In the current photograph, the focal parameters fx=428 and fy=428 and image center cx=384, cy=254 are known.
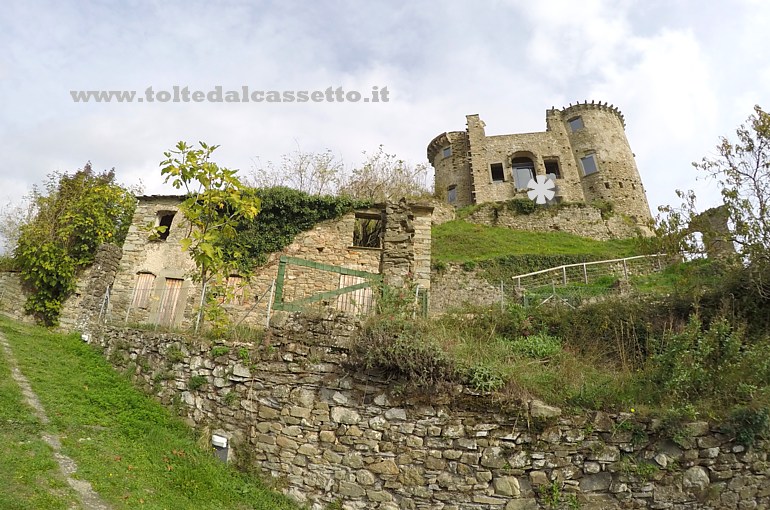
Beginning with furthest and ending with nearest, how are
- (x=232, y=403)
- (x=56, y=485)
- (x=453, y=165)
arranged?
1. (x=453, y=165)
2. (x=232, y=403)
3. (x=56, y=485)

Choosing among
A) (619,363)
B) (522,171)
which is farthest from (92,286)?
(522,171)

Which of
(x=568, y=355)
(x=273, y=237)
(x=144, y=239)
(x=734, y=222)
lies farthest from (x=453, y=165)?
(x=568, y=355)

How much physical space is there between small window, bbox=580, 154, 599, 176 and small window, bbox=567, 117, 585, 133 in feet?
8.47

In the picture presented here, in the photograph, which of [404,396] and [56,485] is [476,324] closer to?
[404,396]

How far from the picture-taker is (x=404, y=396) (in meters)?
5.65

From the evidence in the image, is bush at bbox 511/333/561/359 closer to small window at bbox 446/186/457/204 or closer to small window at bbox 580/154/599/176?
small window at bbox 446/186/457/204

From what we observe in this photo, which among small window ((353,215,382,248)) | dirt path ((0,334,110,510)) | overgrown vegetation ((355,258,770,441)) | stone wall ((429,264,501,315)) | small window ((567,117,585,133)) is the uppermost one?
small window ((567,117,585,133))

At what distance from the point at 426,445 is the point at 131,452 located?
3970mm

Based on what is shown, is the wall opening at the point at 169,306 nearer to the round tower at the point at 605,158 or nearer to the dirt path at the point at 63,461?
the dirt path at the point at 63,461

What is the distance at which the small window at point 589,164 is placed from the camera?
29.8 m

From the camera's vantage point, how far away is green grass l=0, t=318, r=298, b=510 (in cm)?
506

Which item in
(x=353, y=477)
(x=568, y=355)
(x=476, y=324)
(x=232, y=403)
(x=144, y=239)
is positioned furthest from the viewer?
(x=144, y=239)

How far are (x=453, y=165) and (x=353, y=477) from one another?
1108 inches

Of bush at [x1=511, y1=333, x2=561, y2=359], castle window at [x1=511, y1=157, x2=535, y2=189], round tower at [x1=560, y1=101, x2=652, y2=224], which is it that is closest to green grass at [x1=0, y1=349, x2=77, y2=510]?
bush at [x1=511, y1=333, x2=561, y2=359]
